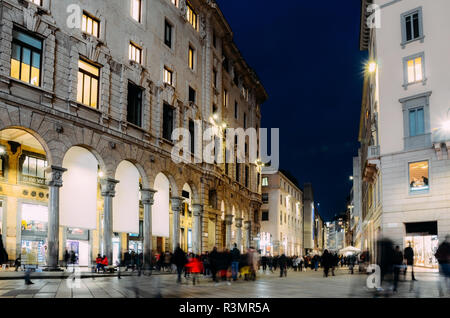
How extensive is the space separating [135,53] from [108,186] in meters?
8.31

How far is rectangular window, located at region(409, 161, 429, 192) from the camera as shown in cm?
3061

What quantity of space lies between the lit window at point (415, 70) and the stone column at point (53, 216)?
22427 millimetres

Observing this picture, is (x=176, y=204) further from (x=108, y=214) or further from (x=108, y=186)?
(x=108, y=186)

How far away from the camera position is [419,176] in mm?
31016

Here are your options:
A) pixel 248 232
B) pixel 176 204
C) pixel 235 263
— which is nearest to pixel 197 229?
pixel 176 204

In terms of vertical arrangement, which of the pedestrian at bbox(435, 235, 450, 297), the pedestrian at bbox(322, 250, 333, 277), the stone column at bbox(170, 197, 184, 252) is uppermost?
the stone column at bbox(170, 197, 184, 252)

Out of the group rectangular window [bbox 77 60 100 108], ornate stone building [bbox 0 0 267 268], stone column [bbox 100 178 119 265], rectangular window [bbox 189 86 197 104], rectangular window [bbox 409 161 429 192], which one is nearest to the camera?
ornate stone building [bbox 0 0 267 268]

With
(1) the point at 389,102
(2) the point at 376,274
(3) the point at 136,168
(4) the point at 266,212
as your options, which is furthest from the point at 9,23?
(4) the point at 266,212

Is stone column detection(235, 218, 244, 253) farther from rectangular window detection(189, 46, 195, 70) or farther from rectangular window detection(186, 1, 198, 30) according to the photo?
rectangular window detection(186, 1, 198, 30)

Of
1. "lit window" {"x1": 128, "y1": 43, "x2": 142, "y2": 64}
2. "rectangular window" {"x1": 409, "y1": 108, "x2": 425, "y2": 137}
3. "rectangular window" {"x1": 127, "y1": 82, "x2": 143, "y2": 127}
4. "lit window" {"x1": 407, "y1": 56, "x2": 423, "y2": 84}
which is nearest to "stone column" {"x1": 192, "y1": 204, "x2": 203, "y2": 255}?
"rectangular window" {"x1": 127, "y1": 82, "x2": 143, "y2": 127}

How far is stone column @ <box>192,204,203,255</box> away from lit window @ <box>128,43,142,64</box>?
11.8 metres

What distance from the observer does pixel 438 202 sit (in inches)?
1174

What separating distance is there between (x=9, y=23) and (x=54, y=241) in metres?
9.04

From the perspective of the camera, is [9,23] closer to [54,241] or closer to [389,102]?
[54,241]
